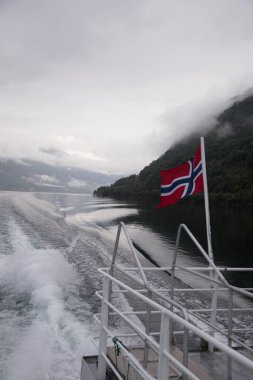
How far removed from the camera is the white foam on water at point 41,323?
6.71m

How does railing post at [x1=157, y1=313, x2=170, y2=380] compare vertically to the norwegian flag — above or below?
below

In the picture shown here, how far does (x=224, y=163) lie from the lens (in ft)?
362

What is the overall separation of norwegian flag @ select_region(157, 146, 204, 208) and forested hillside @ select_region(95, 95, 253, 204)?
237 feet

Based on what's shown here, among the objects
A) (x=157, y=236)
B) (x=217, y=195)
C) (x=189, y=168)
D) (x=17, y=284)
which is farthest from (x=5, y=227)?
(x=217, y=195)

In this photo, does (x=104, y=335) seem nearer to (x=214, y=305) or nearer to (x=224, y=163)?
(x=214, y=305)

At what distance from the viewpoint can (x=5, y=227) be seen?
2620cm

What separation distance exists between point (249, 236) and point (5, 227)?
61.9 feet

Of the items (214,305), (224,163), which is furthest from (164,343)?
(224,163)

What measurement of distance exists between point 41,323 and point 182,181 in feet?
14.7

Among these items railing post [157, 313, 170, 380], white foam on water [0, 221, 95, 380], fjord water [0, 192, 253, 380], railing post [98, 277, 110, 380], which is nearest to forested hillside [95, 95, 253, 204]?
fjord water [0, 192, 253, 380]

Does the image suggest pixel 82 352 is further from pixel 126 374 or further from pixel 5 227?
pixel 5 227

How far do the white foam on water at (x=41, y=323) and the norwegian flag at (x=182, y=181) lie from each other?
3189 mm

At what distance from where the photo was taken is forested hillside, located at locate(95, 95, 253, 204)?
283 feet

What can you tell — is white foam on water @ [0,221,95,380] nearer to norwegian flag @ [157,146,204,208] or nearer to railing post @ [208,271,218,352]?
railing post @ [208,271,218,352]
